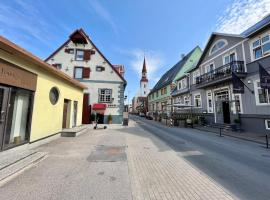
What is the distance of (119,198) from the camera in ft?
10.6

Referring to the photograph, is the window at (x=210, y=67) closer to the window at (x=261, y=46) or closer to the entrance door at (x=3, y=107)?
the window at (x=261, y=46)

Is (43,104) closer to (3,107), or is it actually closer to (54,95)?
(54,95)

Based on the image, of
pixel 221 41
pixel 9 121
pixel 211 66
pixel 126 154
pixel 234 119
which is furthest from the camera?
pixel 211 66

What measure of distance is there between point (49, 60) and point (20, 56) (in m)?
15.3

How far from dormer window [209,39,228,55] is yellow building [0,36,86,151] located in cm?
1707

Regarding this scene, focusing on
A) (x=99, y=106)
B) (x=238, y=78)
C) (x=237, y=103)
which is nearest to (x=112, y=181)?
(x=238, y=78)

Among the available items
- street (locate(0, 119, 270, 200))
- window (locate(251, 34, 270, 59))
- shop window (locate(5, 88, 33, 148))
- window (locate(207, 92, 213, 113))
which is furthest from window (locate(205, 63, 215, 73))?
shop window (locate(5, 88, 33, 148))

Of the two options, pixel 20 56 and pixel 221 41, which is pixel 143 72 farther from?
pixel 20 56

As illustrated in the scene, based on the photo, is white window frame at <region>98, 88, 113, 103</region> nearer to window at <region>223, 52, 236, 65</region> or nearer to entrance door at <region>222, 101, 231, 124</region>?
entrance door at <region>222, 101, 231, 124</region>

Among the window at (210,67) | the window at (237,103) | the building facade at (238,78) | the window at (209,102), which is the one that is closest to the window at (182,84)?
the building facade at (238,78)

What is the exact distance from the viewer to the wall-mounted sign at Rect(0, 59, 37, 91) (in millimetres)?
5291

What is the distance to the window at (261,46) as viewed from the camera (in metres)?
11.9

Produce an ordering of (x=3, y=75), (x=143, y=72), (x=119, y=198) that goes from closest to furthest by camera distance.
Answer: (x=119, y=198), (x=3, y=75), (x=143, y=72)

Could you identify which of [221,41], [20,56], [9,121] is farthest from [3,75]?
[221,41]
